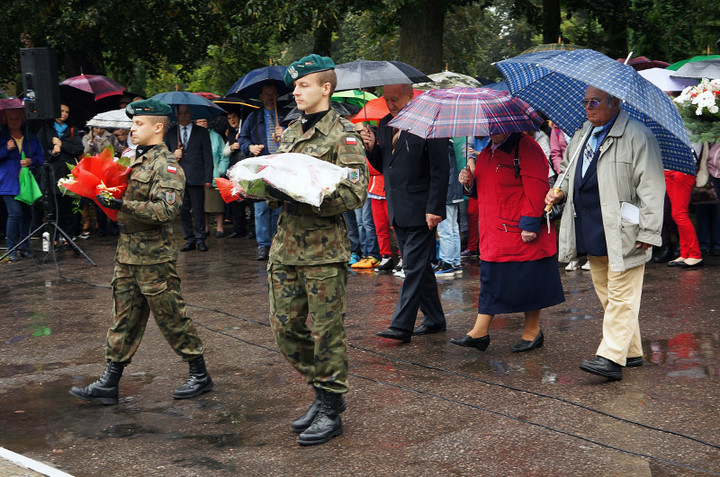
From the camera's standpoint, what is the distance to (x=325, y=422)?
498 cm

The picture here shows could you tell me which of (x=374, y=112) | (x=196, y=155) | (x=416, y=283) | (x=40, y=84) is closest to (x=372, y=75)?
(x=374, y=112)

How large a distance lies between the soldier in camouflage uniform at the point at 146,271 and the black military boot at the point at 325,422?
120 centimetres

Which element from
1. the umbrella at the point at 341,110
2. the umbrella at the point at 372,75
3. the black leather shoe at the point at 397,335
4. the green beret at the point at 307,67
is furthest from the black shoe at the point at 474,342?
the umbrella at the point at 341,110

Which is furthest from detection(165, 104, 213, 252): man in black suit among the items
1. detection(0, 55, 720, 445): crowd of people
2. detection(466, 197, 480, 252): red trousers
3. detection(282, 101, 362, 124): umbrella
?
detection(0, 55, 720, 445): crowd of people

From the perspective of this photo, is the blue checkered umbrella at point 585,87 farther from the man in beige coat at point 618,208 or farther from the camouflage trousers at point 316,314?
the camouflage trousers at point 316,314

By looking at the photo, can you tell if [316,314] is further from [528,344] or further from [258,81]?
[258,81]

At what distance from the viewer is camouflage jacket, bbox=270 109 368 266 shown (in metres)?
4.93

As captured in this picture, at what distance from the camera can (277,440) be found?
16.4 feet

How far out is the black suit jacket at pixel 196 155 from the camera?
42.4 ft

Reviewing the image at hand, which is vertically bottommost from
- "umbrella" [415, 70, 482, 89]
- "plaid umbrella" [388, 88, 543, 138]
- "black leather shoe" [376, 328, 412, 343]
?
"black leather shoe" [376, 328, 412, 343]

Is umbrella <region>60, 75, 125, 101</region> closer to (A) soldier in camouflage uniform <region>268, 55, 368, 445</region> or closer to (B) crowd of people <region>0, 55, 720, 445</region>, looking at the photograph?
(B) crowd of people <region>0, 55, 720, 445</region>

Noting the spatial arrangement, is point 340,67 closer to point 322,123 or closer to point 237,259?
point 237,259

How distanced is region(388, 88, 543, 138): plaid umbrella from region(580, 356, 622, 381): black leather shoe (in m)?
1.71

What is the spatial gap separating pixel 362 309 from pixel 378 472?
13.5ft
